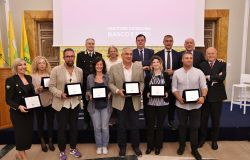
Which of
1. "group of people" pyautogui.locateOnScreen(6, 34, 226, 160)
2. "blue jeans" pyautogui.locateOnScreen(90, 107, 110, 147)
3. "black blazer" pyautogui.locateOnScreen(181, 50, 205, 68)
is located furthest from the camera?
"black blazer" pyautogui.locateOnScreen(181, 50, 205, 68)

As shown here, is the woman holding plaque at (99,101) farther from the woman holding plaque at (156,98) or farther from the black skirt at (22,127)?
the black skirt at (22,127)

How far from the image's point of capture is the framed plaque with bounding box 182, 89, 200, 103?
2828 millimetres

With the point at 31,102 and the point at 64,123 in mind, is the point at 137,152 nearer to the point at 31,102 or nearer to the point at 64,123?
the point at 64,123

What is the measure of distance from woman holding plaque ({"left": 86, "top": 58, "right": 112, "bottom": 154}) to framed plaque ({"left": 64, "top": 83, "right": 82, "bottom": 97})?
0.17 meters

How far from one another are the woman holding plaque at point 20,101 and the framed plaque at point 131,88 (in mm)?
1134

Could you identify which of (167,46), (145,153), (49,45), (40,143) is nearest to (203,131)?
(145,153)

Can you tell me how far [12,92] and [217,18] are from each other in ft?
15.6

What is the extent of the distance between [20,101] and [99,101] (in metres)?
0.95

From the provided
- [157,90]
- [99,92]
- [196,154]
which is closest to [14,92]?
[99,92]

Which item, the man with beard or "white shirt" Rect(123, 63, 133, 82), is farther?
"white shirt" Rect(123, 63, 133, 82)

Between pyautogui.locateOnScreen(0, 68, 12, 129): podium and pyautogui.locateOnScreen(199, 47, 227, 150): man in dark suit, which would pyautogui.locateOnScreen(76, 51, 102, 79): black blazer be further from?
pyautogui.locateOnScreen(199, 47, 227, 150): man in dark suit

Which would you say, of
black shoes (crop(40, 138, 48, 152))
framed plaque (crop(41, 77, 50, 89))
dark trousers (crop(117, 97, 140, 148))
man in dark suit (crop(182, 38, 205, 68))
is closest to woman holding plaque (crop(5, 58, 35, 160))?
framed plaque (crop(41, 77, 50, 89))

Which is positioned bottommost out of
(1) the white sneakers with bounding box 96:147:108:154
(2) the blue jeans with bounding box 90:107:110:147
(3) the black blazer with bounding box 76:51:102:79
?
(1) the white sneakers with bounding box 96:147:108:154

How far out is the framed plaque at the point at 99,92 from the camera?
2895 millimetres
